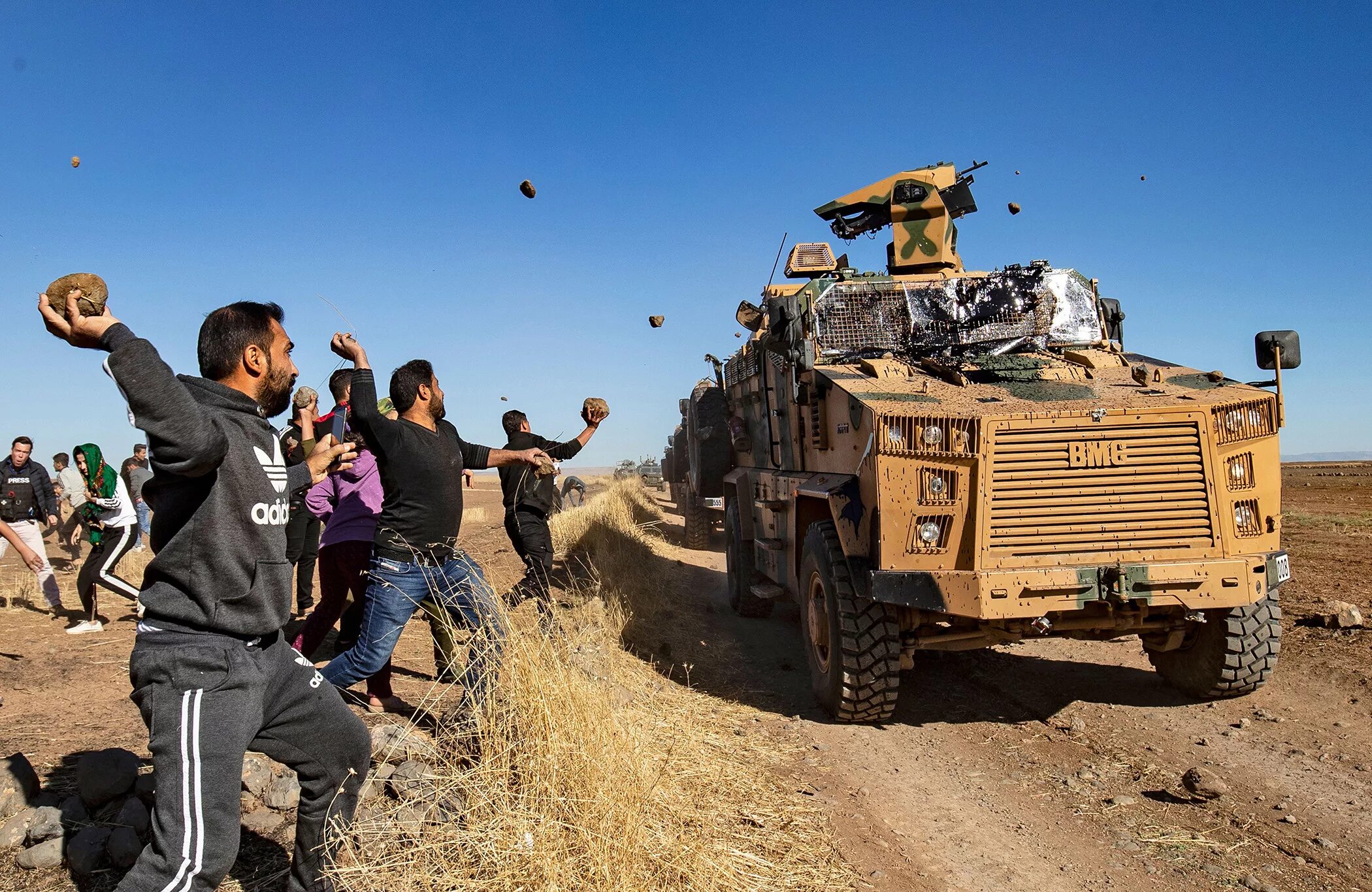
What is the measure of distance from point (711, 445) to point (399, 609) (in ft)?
19.7

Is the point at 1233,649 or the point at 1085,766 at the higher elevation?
the point at 1233,649

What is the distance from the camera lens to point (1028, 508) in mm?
4551

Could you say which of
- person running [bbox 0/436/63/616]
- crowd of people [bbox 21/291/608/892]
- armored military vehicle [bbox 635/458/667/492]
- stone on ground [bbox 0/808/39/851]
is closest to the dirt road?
crowd of people [bbox 21/291/608/892]

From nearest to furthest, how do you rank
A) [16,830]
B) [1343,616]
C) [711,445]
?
[16,830]
[1343,616]
[711,445]

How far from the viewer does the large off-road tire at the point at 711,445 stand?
9.77 m

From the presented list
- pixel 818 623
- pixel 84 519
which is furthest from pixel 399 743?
pixel 84 519

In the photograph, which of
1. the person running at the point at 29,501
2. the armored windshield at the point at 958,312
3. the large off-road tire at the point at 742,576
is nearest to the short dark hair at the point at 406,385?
the armored windshield at the point at 958,312

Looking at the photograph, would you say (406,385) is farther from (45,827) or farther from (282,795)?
(45,827)

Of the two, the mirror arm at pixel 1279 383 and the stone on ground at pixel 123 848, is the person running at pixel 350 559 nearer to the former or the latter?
the stone on ground at pixel 123 848

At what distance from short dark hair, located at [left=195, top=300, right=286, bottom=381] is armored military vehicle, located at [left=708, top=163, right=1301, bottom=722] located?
3.04 meters

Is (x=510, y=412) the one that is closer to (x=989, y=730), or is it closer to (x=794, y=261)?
(x=794, y=261)

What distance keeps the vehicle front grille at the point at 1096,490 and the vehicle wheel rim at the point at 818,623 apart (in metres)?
1.31

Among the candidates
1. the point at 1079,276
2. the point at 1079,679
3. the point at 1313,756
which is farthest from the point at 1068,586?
the point at 1079,276

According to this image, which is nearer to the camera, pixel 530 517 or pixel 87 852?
pixel 87 852
